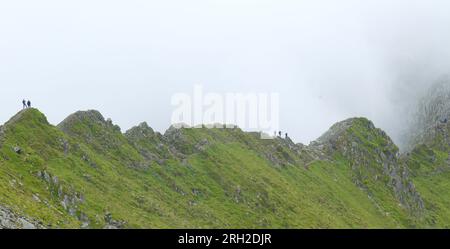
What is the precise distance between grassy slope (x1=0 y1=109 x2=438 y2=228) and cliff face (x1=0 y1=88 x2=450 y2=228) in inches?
10.8

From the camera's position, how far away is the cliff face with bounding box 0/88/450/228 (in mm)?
78625

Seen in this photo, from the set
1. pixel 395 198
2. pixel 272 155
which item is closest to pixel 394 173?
pixel 395 198

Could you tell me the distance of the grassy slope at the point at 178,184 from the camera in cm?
7862

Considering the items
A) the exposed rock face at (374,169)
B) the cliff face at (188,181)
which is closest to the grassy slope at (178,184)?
the cliff face at (188,181)

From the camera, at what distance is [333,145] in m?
196

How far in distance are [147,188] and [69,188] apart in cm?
2590

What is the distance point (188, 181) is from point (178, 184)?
172 inches

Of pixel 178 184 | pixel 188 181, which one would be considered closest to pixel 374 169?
pixel 188 181

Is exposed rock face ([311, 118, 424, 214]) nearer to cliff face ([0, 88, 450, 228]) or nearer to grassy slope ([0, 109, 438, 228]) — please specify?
cliff face ([0, 88, 450, 228])

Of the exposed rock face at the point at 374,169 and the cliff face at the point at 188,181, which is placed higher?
the exposed rock face at the point at 374,169

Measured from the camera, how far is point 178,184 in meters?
114

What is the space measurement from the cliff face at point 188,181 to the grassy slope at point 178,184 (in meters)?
0.28

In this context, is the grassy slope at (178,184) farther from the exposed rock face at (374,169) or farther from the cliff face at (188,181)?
the exposed rock face at (374,169)

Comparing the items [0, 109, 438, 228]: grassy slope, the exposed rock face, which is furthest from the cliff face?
the exposed rock face
